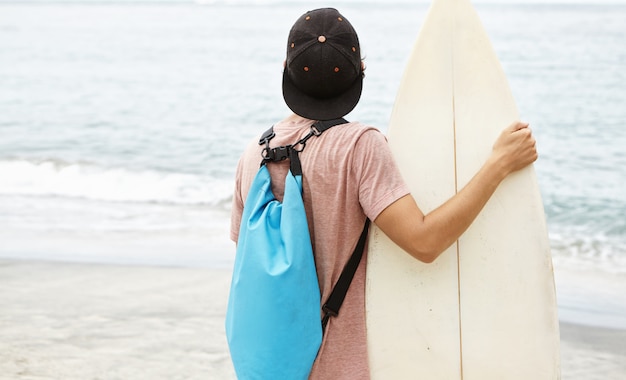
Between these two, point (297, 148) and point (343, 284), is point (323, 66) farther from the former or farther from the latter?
point (343, 284)

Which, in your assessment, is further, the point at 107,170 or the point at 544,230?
the point at 107,170

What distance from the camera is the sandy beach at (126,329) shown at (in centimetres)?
383

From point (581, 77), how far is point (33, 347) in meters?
14.9

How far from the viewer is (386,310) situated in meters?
2.05

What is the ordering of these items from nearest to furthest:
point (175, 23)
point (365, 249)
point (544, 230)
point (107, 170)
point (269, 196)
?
point (269, 196) < point (365, 249) < point (544, 230) < point (107, 170) < point (175, 23)

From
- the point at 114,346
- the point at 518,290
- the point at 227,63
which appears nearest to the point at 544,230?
the point at 518,290

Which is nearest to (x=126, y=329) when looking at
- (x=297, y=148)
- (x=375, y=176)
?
(x=297, y=148)

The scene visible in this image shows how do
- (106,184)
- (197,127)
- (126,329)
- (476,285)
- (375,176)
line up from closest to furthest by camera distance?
(375,176) < (476,285) < (126,329) < (106,184) < (197,127)

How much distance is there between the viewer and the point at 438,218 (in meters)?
1.76

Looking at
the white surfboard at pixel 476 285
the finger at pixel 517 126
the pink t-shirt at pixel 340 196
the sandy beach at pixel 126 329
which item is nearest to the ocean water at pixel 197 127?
the sandy beach at pixel 126 329

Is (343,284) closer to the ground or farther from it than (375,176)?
closer to the ground

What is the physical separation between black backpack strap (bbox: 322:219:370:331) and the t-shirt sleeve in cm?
16

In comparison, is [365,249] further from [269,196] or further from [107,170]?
[107,170]

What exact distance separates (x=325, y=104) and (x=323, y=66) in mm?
92
